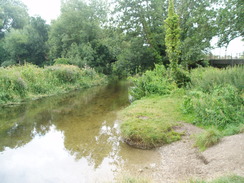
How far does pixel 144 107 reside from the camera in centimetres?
868

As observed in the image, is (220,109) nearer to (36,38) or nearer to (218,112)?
(218,112)

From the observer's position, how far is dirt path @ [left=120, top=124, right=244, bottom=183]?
3815 millimetres

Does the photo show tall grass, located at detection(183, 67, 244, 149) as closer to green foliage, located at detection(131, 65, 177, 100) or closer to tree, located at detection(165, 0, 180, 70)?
green foliage, located at detection(131, 65, 177, 100)

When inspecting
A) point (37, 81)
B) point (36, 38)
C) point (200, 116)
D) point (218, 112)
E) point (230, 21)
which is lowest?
point (200, 116)

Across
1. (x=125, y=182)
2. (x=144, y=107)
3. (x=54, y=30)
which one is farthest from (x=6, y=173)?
(x=54, y=30)

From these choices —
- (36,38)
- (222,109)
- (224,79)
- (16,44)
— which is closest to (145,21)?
(224,79)

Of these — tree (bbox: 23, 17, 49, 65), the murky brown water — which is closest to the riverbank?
the murky brown water

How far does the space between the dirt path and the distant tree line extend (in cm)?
490

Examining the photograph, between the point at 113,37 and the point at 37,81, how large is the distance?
12.0 m

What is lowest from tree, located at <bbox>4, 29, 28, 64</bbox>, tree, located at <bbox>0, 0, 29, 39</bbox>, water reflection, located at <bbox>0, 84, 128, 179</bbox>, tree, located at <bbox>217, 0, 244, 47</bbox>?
water reflection, located at <bbox>0, 84, 128, 179</bbox>

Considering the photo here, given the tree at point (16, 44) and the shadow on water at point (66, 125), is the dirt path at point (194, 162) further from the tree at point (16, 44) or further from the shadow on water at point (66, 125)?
the tree at point (16, 44)

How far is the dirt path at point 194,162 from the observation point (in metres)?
3.81

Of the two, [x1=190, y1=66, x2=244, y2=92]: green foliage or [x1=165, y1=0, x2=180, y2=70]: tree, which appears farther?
[x1=165, y1=0, x2=180, y2=70]: tree

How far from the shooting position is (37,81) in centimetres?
1534
